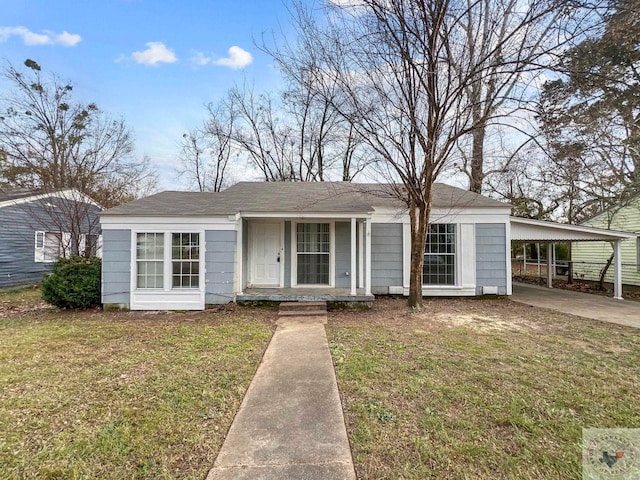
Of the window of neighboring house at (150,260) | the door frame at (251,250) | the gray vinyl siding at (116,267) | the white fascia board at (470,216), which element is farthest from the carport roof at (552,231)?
the gray vinyl siding at (116,267)

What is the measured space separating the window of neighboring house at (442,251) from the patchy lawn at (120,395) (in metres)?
5.39

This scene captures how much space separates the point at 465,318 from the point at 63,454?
6.95 m

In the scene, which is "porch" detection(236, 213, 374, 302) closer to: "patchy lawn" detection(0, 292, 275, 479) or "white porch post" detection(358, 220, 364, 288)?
"white porch post" detection(358, 220, 364, 288)

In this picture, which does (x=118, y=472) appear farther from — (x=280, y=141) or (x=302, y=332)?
(x=280, y=141)

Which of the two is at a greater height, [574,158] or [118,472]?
[574,158]

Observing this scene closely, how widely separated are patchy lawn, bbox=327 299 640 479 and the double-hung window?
404 cm

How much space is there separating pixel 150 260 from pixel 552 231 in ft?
37.5

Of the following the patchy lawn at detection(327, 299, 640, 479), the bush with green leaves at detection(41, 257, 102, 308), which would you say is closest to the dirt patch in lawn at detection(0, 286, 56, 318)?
the bush with green leaves at detection(41, 257, 102, 308)

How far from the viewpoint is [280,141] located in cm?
2030

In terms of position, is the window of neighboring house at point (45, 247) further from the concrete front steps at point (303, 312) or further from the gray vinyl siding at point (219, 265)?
the concrete front steps at point (303, 312)

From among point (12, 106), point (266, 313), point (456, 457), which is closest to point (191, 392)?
point (456, 457)

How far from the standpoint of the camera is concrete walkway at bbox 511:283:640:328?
280 inches

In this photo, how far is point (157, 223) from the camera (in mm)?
7648

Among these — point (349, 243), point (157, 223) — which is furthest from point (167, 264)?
point (349, 243)
